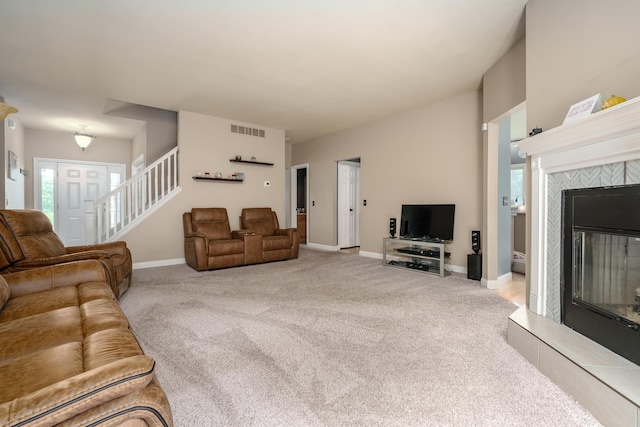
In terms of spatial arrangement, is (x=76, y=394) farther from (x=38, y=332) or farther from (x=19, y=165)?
(x=19, y=165)

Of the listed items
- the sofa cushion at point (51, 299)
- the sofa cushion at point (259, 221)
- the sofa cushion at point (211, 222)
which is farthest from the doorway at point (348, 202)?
the sofa cushion at point (51, 299)

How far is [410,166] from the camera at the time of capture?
5078 millimetres

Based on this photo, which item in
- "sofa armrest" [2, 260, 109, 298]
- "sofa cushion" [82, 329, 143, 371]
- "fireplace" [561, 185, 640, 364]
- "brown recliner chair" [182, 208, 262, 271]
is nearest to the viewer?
"sofa cushion" [82, 329, 143, 371]

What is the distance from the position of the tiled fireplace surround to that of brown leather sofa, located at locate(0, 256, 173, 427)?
72.7 inches

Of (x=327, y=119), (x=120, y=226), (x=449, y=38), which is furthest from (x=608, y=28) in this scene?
(x=120, y=226)

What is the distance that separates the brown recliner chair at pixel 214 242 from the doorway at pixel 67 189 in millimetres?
2922

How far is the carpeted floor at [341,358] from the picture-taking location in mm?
1442

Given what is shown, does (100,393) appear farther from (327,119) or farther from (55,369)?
(327,119)

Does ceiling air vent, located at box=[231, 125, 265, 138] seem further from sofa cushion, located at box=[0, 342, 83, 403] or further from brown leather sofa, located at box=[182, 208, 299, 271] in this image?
sofa cushion, located at box=[0, 342, 83, 403]

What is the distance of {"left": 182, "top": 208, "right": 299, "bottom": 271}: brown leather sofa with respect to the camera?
14.8ft

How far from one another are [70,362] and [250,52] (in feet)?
10.1

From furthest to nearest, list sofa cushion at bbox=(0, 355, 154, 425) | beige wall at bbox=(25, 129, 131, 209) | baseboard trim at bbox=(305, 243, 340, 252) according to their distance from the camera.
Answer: baseboard trim at bbox=(305, 243, 340, 252)
beige wall at bbox=(25, 129, 131, 209)
sofa cushion at bbox=(0, 355, 154, 425)

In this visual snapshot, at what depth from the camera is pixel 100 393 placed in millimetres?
806

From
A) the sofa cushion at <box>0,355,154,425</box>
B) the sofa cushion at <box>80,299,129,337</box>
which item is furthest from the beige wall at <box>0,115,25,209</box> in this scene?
the sofa cushion at <box>0,355,154,425</box>
